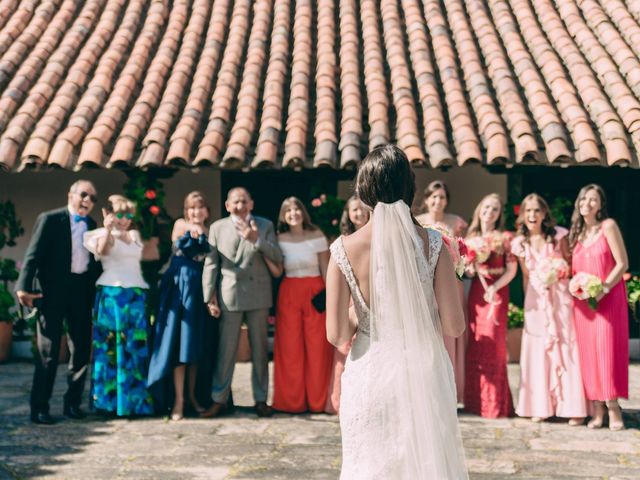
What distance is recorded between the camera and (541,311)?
24.1 feet

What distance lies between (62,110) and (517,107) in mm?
4960

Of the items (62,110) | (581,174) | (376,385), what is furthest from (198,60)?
(376,385)

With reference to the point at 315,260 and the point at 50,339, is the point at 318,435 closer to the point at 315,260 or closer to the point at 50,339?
the point at 315,260

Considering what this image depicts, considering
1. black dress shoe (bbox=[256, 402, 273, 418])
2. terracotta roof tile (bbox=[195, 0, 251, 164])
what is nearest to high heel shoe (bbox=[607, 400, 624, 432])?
black dress shoe (bbox=[256, 402, 273, 418])

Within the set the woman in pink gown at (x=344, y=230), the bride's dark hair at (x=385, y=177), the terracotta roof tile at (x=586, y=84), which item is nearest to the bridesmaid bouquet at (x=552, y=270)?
the woman in pink gown at (x=344, y=230)

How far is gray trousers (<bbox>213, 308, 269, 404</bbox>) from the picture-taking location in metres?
7.48

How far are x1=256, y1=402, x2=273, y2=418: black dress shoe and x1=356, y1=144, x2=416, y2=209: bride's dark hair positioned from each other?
13.3 feet

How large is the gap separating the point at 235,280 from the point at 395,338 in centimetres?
371

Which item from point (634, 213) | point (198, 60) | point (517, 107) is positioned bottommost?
point (634, 213)

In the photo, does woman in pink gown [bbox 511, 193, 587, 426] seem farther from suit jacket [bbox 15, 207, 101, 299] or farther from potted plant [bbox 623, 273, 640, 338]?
suit jacket [bbox 15, 207, 101, 299]

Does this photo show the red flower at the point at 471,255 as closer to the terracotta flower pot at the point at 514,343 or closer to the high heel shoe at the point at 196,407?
the high heel shoe at the point at 196,407

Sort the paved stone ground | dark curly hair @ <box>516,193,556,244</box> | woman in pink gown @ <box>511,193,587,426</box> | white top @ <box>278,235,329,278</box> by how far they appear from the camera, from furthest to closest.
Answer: white top @ <box>278,235,329,278</box>
dark curly hair @ <box>516,193,556,244</box>
woman in pink gown @ <box>511,193,587,426</box>
the paved stone ground

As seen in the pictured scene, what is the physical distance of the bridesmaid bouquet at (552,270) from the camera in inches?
284

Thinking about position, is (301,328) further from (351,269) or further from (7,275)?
(7,275)
